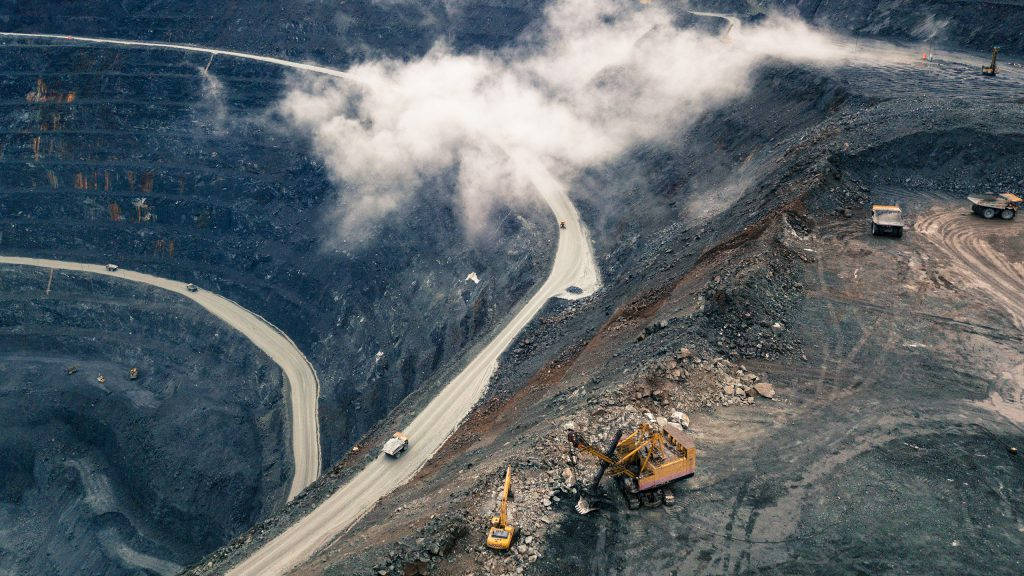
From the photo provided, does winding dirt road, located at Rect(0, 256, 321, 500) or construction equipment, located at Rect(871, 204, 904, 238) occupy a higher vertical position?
construction equipment, located at Rect(871, 204, 904, 238)

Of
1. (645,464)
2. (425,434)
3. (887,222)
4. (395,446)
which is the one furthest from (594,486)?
(887,222)

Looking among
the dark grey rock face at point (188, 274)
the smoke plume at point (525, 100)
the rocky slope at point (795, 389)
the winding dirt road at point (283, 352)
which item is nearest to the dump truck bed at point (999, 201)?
the rocky slope at point (795, 389)

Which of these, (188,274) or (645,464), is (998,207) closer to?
(645,464)

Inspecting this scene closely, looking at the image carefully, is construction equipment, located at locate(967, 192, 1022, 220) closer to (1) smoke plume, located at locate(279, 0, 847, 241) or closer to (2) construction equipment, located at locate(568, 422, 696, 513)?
(1) smoke plume, located at locate(279, 0, 847, 241)

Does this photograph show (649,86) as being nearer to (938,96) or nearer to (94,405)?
(938,96)

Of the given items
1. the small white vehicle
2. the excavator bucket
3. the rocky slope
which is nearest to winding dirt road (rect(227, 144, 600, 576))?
the small white vehicle
